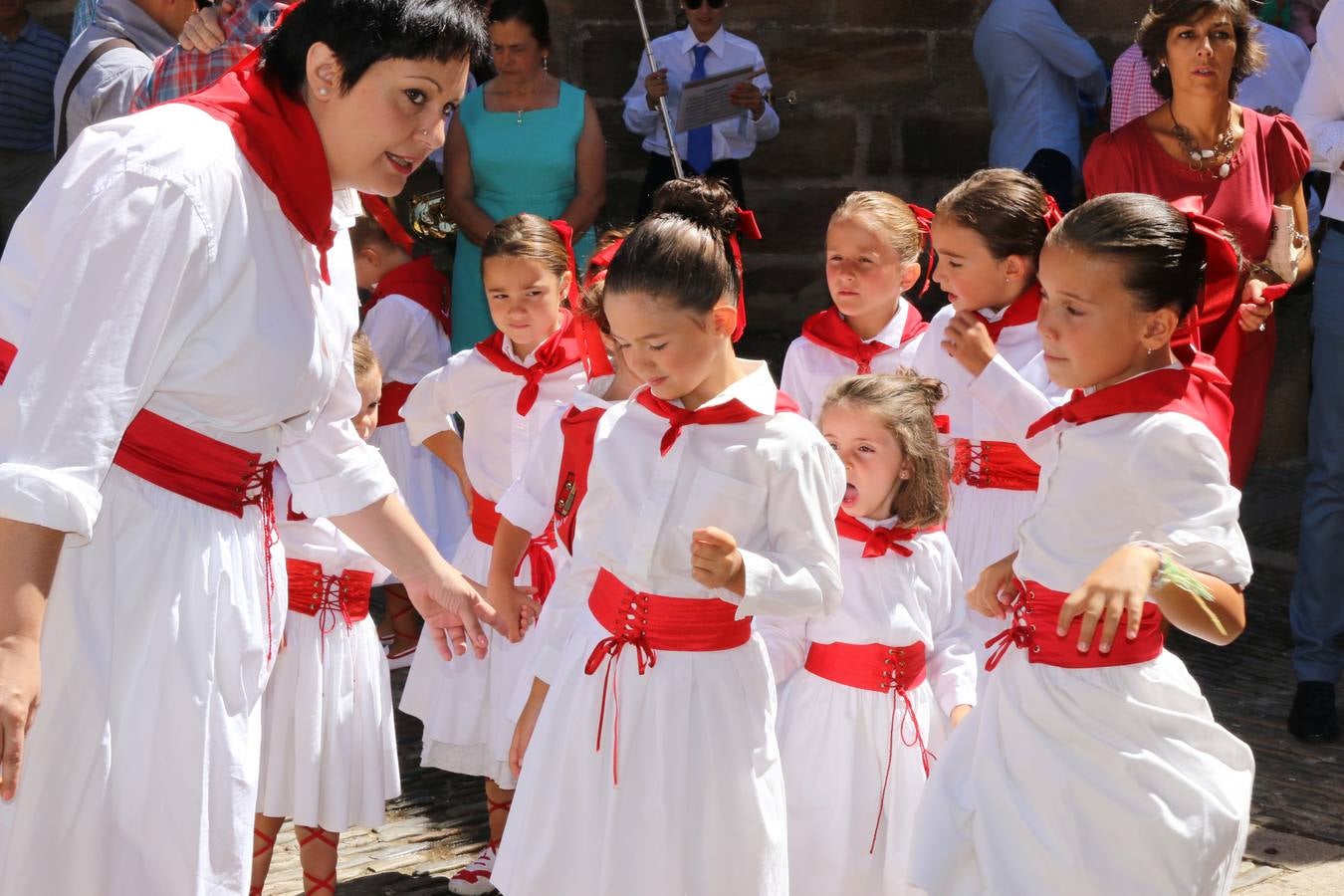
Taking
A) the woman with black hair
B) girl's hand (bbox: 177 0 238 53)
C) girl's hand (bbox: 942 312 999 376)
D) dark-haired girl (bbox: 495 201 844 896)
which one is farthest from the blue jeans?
the woman with black hair

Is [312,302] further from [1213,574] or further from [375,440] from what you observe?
[375,440]

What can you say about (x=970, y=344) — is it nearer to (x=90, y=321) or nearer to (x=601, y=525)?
(x=601, y=525)

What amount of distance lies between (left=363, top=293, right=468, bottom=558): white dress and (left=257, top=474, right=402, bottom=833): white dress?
189 cm

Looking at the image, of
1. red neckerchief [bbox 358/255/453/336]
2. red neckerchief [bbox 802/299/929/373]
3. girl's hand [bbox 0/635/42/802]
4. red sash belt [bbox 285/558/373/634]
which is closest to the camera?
girl's hand [bbox 0/635/42/802]

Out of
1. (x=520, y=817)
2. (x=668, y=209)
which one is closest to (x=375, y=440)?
(x=668, y=209)

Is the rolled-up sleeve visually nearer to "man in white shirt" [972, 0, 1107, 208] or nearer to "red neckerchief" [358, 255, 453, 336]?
"red neckerchief" [358, 255, 453, 336]

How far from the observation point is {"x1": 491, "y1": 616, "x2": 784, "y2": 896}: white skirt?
3.03 metres

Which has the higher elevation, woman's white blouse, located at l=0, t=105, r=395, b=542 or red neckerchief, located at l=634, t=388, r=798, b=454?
woman's white blouse, located at l=0, t=105, r=395, b=542

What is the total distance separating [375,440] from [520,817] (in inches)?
131

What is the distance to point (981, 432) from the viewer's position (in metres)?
4.42

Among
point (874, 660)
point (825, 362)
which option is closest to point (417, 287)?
point (825, 362)

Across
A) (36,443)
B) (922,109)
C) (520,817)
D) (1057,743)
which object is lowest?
(520,817)

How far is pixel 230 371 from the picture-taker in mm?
2371

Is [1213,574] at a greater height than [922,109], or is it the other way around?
[922,109]
